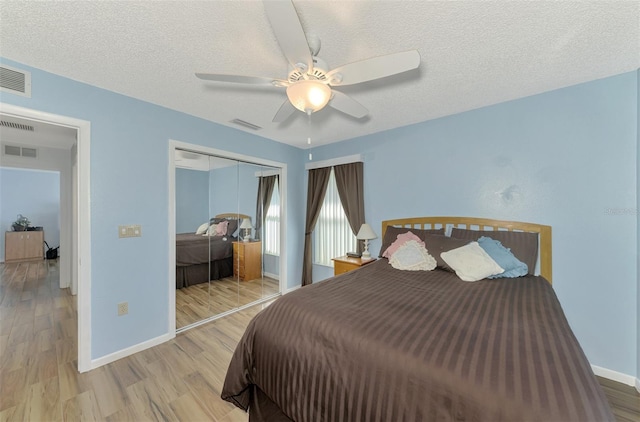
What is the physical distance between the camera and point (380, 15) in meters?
1.34

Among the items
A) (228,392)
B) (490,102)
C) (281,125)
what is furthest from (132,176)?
(490,102)

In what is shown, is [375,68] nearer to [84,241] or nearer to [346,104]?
[346,104]

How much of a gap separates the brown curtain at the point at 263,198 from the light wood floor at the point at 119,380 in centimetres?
137

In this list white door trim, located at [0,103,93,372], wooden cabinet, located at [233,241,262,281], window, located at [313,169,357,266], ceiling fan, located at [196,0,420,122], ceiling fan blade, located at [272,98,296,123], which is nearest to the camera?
ceiling fan, located at [196,0,420,122]

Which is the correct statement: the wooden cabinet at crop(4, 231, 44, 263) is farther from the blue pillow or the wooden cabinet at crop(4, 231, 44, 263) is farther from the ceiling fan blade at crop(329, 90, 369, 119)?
the blue pillow

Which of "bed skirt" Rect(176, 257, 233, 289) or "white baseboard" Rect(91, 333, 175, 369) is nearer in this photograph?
"white baseboard" Rect(91, 333, 175, 369)

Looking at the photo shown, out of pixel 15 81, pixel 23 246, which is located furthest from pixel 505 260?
pixel 23 246

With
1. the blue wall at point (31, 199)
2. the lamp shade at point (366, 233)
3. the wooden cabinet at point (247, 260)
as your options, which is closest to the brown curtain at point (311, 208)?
the wooden cabinet at point (247, 260)

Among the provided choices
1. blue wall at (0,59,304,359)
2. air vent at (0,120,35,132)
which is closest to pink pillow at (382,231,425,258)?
blue wall at (0,59,304,359)

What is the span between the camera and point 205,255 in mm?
3002

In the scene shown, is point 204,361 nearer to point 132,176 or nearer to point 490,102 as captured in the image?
point 132,176

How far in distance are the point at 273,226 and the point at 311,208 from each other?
69cm

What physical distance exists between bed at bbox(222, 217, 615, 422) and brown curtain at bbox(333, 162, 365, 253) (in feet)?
5.20

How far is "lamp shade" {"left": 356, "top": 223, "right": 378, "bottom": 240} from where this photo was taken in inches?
125
